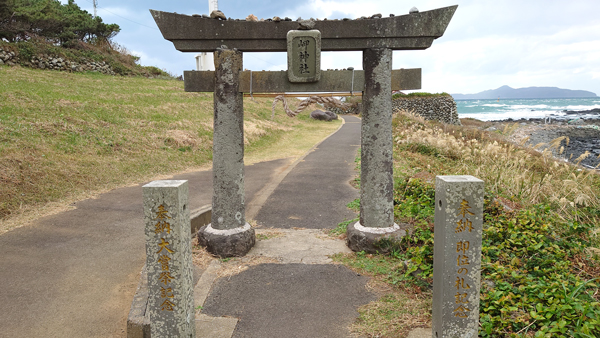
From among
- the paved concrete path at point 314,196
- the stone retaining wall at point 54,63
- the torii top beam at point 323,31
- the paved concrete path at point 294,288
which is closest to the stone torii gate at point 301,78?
the torii top beam at point 323,31

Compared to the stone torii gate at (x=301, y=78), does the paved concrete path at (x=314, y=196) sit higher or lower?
lower

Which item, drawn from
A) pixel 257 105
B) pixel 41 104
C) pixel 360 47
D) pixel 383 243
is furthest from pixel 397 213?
pixel 257 105

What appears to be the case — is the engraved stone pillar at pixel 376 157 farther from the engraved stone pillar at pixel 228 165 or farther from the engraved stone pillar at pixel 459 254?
the engraved stone pillar at pixel 459 254

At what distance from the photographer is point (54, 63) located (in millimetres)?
21359

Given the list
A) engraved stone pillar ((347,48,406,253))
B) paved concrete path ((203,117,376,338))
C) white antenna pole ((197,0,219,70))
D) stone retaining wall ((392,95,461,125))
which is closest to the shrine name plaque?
engraved stone pillar ((347,48,406,253))

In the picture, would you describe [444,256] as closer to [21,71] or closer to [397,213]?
[397,213]

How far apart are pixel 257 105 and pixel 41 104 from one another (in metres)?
15.5

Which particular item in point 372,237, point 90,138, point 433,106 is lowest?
point 372,237

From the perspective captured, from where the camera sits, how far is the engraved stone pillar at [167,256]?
3041 mm

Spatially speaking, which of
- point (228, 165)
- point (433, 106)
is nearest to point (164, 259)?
point (228, 165)

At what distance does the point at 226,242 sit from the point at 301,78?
8.49ft

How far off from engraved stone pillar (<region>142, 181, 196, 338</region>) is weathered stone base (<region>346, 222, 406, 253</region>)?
2.89 metres

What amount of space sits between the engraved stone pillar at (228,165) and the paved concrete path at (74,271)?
1216 millimetres

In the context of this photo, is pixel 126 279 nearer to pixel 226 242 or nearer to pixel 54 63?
pixel 226 242
